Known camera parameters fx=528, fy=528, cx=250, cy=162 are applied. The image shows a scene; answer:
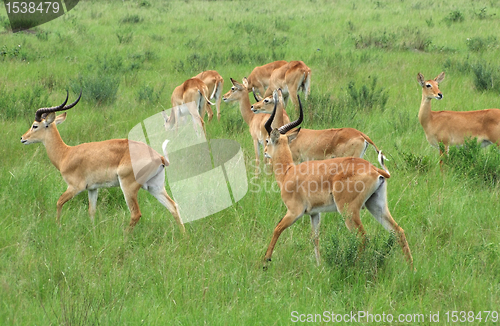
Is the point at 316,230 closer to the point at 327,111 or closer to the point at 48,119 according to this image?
the point at 48,119

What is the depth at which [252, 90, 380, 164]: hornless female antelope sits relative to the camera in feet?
20.2

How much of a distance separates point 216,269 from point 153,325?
91cm

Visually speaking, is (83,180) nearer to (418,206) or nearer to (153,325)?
(153,325)

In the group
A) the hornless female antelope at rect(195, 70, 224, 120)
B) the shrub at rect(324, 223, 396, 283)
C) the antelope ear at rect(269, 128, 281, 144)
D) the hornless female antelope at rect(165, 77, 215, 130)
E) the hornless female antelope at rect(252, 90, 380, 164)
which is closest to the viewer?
the shrub at rect(324, 223, 396, 283)

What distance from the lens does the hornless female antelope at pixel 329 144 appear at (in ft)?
20.2

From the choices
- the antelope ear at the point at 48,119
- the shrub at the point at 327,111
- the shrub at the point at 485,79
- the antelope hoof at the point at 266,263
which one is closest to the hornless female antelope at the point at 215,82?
the shrub at the point at 327,111

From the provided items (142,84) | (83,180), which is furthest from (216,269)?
(142,84)

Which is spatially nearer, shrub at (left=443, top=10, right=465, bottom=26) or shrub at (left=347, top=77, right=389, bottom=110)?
shrub at (left=347, top=77, right=389, bottom=110)

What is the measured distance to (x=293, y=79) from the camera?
10.6m

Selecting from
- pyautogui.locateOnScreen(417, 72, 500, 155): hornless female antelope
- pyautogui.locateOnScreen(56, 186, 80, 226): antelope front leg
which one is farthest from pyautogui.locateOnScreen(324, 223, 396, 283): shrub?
pyautogui.locateOnScreen(417, 72, 500, 155): hornless female antelope

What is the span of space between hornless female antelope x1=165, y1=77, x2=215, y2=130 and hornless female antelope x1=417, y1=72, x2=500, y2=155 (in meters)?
3.62

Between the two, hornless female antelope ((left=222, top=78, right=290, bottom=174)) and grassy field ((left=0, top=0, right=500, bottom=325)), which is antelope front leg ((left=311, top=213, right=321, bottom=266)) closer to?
grassy field ((left=0, top=0, right=500, bottom=325))

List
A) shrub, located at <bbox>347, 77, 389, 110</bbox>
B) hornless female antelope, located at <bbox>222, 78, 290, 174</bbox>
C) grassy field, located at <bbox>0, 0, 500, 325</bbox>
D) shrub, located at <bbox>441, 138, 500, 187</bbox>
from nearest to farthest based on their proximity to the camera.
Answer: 1. grassy field, located at <bbox>0, 0, 500, 325</bbox>
2. shrub, located at <bbox>441, 138, 500, 187</bbox>
3. hornless female antelope, located at <bbox>222, 78, 290, 174</bbox>
4. shrub, located at <bbox>347, 77, 389, 110</bbox>

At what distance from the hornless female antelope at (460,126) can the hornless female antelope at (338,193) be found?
2.65 meters
